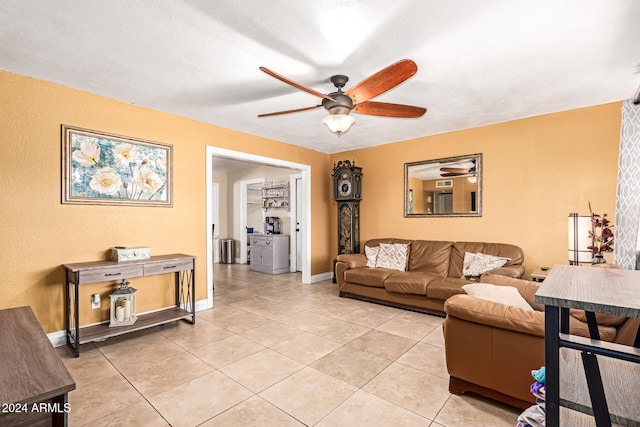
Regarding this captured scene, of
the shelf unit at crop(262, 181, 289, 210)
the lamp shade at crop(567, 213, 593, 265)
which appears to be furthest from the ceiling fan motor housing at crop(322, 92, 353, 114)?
the shelf unit at crop(262, 181, 289, 210)

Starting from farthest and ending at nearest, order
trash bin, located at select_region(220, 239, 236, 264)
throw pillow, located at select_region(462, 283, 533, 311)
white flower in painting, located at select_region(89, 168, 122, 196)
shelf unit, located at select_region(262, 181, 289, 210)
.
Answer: trash bin, located at select_region(220, 239, 236, 264)
shelf unit, located at select_region(262, 181, 289, 210)
white flower in painting, located at select_region(89, 168, 122, 196)
throw pillow, located at select_region(462, 283, 533, 311)

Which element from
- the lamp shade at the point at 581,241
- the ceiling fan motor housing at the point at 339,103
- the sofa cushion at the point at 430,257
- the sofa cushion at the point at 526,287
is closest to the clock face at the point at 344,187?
the sofa cushion at the point at 430,257

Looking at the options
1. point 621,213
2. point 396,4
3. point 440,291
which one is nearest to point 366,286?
point 440,291

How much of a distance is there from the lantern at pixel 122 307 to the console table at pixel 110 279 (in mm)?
64

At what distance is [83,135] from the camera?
308 cm

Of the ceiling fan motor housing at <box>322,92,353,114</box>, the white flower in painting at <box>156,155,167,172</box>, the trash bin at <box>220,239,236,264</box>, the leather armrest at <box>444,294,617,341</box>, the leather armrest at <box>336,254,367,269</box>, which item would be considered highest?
the ceiling fan motor housing at <box>322,92,353,114</box>

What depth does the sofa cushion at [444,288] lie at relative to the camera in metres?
3.52

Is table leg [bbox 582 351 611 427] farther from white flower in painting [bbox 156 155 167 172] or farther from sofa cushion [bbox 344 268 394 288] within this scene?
white flower in painting [bbox 156 155 167 172]

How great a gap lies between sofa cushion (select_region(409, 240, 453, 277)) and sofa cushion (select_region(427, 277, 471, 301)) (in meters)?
0.48

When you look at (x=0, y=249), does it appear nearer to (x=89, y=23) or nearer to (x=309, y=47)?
(x=89, y=23)

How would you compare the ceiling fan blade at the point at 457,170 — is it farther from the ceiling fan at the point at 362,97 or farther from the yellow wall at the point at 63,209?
the yellow wall at the point at 63,209

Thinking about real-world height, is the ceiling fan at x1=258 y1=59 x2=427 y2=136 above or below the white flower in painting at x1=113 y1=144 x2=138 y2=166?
above

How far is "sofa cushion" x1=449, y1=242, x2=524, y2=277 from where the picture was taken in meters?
3.83

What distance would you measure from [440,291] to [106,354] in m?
3.47
